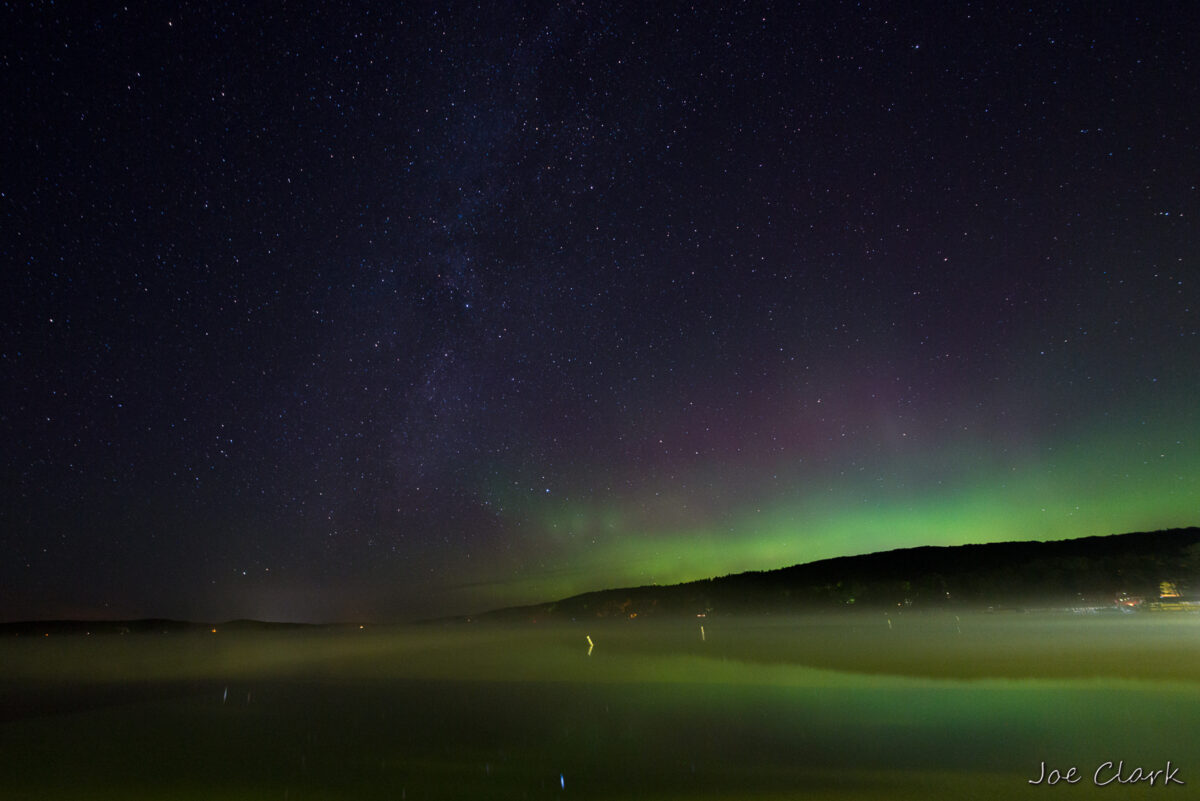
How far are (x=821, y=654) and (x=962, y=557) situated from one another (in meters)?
170

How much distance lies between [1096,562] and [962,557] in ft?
170

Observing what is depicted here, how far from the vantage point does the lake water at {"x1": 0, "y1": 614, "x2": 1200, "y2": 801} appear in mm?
13852

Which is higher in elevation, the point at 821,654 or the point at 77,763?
the point at 77,763

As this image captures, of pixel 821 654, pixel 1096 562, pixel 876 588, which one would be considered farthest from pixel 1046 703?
pixel 876 588

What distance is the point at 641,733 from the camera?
18.6m

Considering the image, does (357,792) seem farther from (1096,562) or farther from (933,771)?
(1096,562)

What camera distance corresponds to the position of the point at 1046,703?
21.1 metres

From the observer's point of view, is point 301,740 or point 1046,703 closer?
point 301,740

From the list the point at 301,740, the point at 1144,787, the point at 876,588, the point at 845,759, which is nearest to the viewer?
the point at 1144,787

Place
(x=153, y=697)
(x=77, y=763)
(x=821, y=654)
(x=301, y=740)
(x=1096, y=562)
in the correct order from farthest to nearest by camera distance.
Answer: (x=1096, y=562), (x=821, y=654), (x=153, y=697), (x=301, y=740), (x=77, y=763)

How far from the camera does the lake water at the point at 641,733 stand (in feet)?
45.4

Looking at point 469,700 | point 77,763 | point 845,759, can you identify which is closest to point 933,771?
point 845,759

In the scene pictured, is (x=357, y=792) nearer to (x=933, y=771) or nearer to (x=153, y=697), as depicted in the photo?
(x=933, y=771)

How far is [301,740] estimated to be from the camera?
1953 cm
